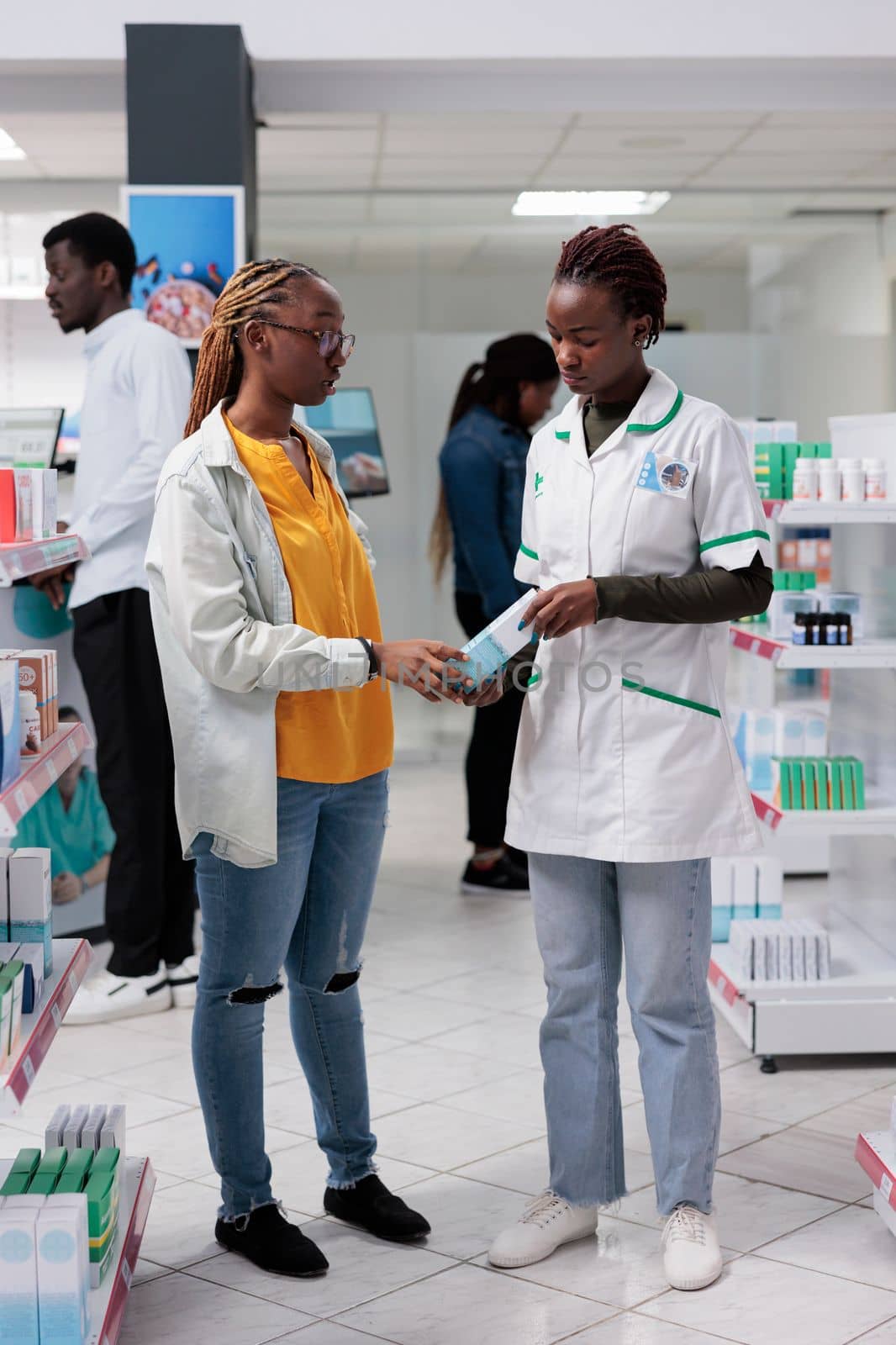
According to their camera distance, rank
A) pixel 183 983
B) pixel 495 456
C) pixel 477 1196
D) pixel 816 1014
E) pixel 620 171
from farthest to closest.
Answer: pixel 620 171 → pixel 495 456 → pixel 183 983 → pixel 816 1014 → pixel 477 1196

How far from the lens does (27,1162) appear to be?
2303mm

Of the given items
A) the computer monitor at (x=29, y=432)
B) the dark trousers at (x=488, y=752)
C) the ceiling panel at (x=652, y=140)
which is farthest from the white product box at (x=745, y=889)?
the ceiling panel at (x=652, y=140)

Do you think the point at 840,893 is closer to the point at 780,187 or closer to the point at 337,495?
the point at 337,495

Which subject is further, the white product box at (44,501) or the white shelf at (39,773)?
the white product box at (44,501)

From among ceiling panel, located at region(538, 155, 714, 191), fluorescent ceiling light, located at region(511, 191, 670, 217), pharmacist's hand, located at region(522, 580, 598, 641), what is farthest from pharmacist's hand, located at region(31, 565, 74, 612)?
fluorescent ceiling light, located at region(511, 191, 670, 217)

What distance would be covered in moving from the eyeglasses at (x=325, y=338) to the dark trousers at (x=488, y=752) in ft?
9.36

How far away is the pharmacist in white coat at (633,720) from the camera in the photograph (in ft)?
7.76

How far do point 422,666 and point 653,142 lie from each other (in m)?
5.88

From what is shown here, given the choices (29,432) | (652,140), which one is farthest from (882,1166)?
(652,140)

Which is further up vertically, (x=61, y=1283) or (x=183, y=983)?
(x=61, y=1283)

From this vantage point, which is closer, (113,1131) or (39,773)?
(39,773)

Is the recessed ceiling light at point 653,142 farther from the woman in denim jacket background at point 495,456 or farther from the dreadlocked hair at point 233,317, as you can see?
the dreadlocked hair at point 233,317

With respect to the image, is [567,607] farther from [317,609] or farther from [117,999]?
[117,999]

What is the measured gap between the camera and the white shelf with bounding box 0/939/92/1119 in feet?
6.23
